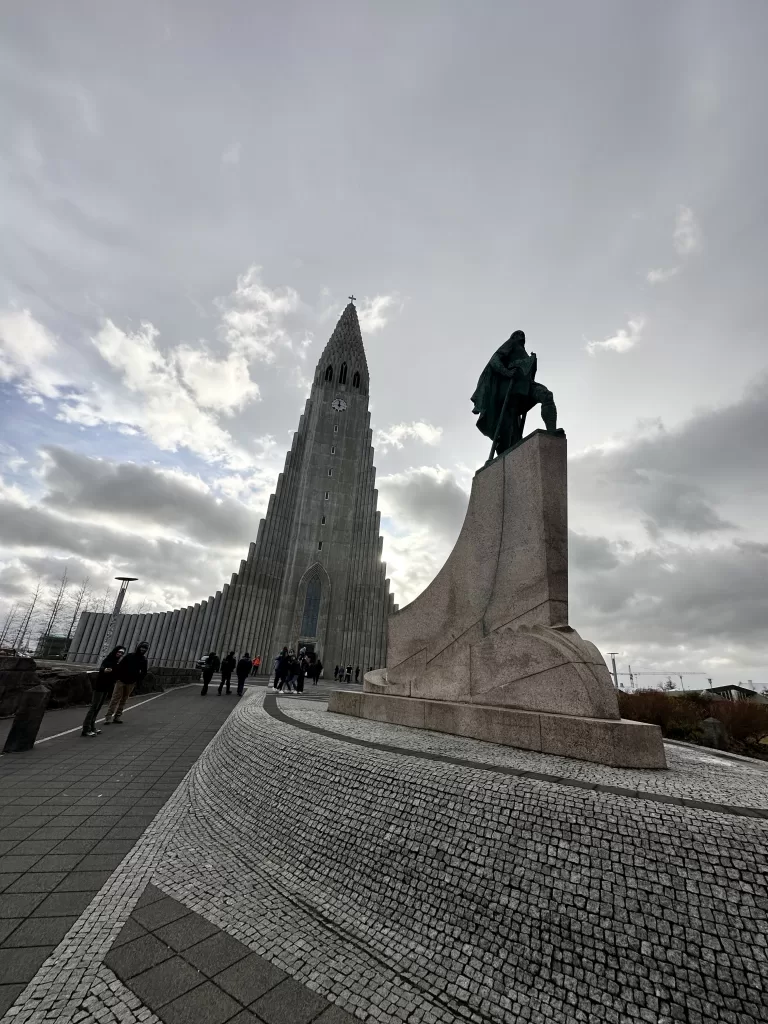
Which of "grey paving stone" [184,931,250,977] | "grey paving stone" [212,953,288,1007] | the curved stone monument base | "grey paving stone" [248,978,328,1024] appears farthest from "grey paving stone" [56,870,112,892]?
the curved stone monument base

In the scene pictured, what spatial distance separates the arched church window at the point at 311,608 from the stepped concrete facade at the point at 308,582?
8cm

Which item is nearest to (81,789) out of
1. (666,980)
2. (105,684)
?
(105,684)

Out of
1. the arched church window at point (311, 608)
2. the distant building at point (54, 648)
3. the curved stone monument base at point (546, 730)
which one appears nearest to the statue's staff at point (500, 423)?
the curved stone monument base at point (546, 730)

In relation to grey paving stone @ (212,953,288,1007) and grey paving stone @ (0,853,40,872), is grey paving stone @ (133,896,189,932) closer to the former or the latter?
grey paving stone @ (212,953,288,1007)

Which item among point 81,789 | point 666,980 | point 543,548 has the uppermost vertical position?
point 543,548

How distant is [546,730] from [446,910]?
88.0 inches

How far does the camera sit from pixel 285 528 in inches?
1433

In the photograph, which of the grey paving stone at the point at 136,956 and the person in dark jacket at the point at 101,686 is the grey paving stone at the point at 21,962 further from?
the person in dark jacket at the point at 101,686

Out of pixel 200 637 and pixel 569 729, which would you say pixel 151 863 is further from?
pixel 200 637

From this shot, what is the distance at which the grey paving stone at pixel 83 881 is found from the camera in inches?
112

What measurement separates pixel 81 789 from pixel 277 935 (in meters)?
3.53

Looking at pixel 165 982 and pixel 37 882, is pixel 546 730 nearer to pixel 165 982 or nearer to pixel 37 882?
pixel 165 982

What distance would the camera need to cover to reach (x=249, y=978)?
2.16 m

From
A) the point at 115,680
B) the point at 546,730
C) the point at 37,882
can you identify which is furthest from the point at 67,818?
the point at 115,680
